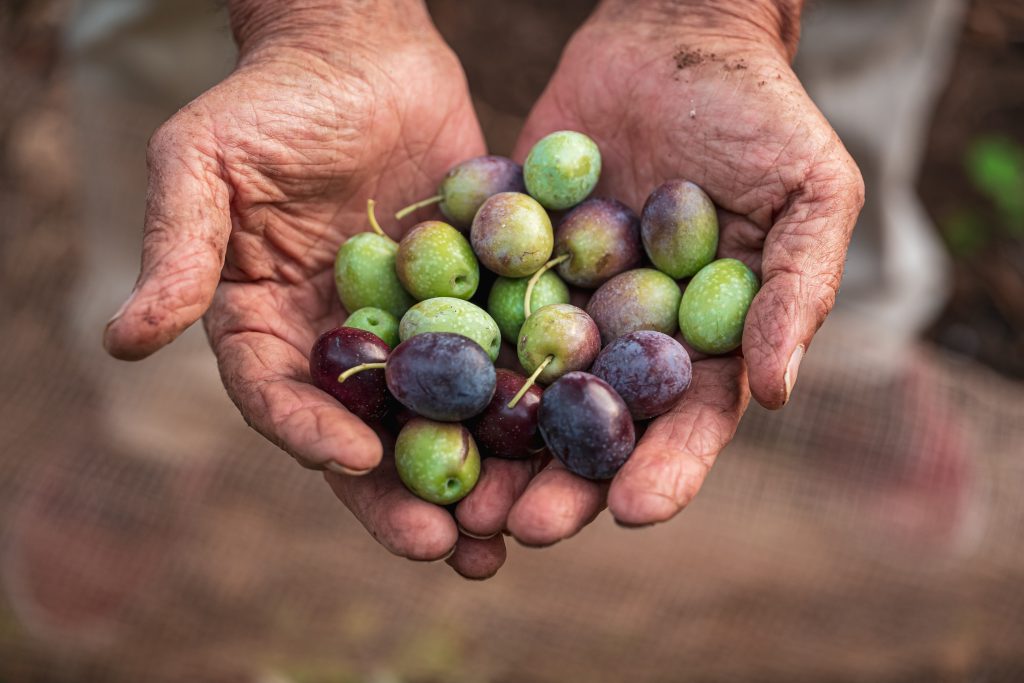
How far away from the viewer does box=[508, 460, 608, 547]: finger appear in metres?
2.01

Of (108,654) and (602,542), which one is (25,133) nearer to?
(108,654)

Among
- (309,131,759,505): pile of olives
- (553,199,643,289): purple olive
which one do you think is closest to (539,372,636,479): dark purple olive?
(309,131,759,505): pile of olives

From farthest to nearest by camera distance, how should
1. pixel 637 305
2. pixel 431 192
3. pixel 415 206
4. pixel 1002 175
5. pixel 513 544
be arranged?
pixel 1002 175 → pixel 513 544 → pixel 431 192 → pixel 415 206 → pixel 637 305

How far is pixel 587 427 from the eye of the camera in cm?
208

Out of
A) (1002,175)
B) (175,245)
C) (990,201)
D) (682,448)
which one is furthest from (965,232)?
(175,245)

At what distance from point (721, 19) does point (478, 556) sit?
1.79 m

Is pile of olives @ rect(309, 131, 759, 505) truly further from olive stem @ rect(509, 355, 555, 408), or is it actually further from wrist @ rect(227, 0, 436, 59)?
wrist @ rect(227, 0, 436, 59)

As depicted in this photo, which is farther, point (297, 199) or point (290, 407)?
point (297, 199)

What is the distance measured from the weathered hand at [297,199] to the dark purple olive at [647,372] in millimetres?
459

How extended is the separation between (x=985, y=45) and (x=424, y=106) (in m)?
3.88

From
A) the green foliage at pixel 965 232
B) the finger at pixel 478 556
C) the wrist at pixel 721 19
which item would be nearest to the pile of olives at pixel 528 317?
the finger at pixel 478 556

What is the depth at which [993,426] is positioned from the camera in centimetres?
402

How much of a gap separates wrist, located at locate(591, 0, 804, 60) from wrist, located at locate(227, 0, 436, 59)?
68cm

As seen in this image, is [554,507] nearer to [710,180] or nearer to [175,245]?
[175,245]
